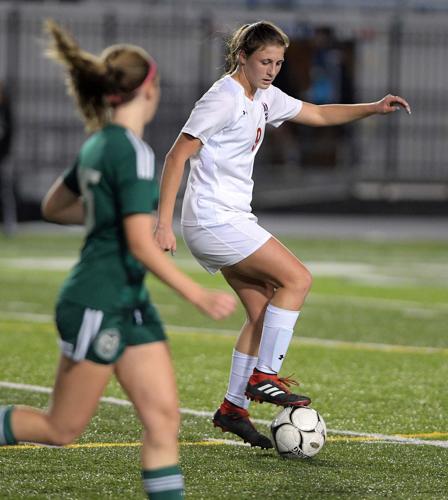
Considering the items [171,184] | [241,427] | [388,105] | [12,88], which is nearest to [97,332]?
[171,184]

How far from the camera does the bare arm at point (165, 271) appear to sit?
5073mm

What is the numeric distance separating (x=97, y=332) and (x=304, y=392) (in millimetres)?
4229

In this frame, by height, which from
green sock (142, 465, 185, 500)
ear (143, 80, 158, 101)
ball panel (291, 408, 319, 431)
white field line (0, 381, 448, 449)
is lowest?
white field line (0, 381, 448, 449)

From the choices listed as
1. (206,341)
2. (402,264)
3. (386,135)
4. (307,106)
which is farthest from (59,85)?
(307,106)

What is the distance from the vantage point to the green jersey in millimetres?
A: 5184

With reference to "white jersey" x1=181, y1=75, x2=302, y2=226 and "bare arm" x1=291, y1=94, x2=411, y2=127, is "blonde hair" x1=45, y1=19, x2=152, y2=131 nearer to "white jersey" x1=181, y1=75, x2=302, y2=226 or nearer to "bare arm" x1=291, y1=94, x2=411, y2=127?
"white jersey" x1=181, y1=75, x2=302, y2=226

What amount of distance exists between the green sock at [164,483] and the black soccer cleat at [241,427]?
209 cm

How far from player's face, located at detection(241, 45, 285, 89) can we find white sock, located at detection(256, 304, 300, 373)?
45.8 inches

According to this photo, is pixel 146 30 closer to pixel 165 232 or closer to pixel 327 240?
pixel 327 240

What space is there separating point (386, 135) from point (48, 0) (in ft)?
23.7

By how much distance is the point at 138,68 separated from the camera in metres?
5.34

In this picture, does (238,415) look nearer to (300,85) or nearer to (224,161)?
(224,161)

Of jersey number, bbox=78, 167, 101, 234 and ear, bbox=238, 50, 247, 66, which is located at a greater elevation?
ear, bbox=238, 50, 247, 66

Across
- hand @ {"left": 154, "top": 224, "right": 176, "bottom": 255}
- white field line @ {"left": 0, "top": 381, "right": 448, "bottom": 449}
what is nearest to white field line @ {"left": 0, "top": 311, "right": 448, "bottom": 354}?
white field line @ {"left": 0, "top": 381, "right": 448, "bottom": 449}
